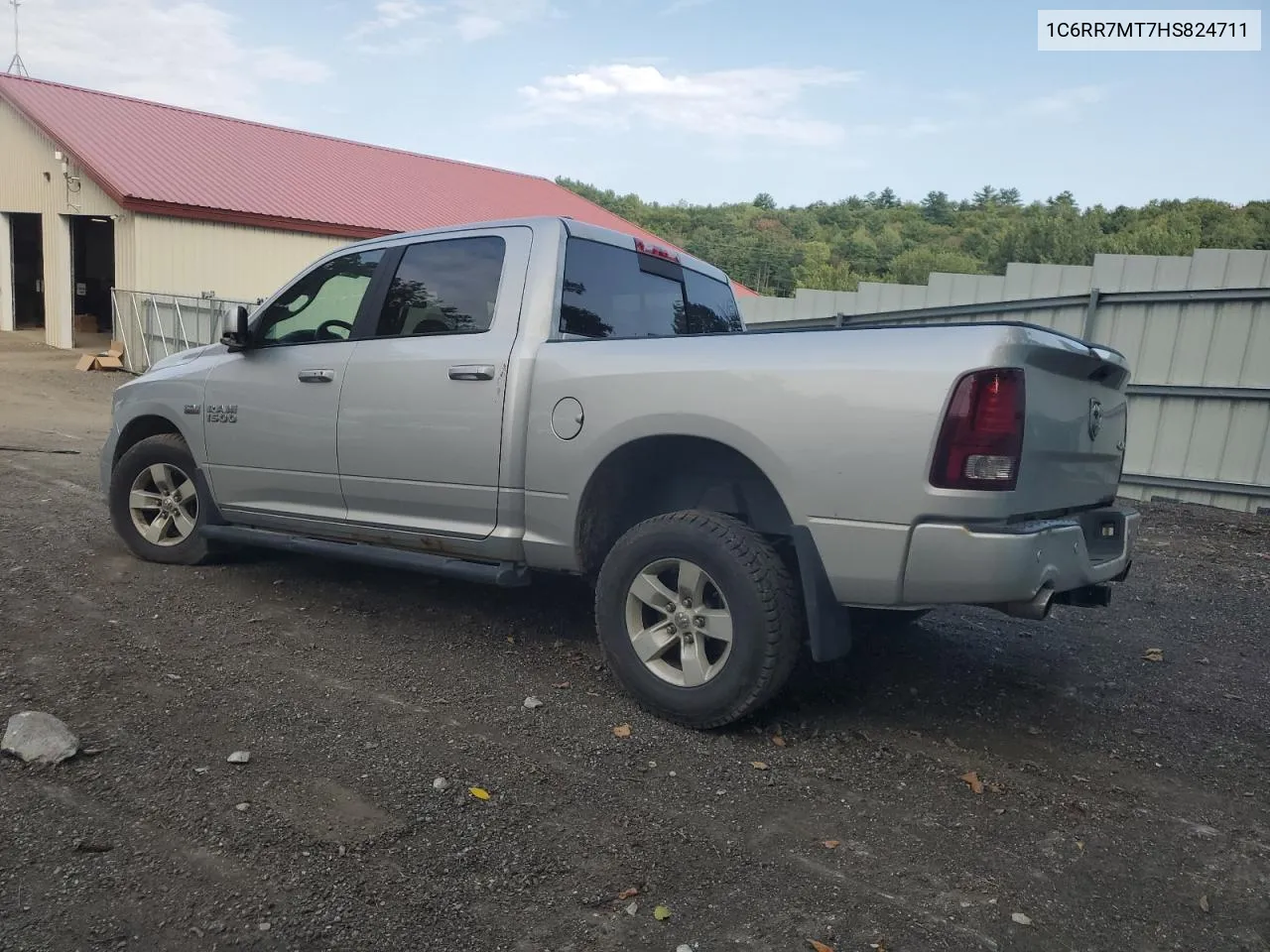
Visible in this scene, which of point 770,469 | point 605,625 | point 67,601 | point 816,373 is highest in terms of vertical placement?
point 816,373

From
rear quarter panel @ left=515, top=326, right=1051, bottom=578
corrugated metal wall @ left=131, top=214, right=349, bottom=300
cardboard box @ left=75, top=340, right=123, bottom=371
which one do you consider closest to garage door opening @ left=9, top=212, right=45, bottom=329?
cardboard box @ left=75, top=340, right=123, bottom=371

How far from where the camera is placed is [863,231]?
185ft

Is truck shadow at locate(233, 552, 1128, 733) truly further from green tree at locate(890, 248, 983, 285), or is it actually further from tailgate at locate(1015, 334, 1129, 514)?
green tree at locate(890, 248, 983, 285)

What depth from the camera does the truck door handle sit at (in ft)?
13.5

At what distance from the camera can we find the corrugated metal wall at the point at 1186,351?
8.44 m

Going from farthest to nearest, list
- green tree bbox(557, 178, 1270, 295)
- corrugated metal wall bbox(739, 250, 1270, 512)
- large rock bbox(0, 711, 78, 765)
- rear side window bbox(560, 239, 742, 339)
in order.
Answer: green tree bbox(557, 178, 1270, 295) → corrugated metal wall bbox(739, 250, 1270, 512) → rear side window bbox(560, 239, 742, 339) → large rock bbox(0, 711, 78, 765)

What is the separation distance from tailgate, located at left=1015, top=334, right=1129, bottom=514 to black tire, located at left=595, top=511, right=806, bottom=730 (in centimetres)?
89

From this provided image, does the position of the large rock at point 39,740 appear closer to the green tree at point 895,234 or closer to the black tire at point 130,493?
the black tire at point 130,493

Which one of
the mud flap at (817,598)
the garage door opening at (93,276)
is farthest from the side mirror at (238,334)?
the garage door opening at (93,276)

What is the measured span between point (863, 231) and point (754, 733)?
56353mm

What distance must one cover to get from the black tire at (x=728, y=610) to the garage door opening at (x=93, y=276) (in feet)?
71.1

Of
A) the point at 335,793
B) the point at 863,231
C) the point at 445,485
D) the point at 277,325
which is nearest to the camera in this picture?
the point at 335,793

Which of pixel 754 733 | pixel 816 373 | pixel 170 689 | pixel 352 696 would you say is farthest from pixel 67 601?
A: pixel 816 373

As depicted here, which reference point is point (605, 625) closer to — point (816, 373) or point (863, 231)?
point (816, 373)
